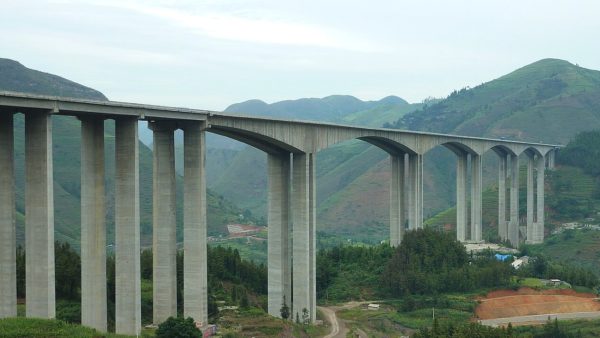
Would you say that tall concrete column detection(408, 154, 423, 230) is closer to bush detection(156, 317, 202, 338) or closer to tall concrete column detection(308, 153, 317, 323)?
tall concrete column detection(308, 153, 317, 323)

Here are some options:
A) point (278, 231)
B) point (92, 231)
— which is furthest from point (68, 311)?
point (278, 231)

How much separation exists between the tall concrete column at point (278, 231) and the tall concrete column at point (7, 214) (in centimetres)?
2030

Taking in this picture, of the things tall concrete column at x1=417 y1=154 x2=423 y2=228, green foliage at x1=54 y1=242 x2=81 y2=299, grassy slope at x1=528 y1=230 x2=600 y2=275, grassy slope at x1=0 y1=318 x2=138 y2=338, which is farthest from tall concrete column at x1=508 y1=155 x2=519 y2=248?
grassy slope at x1=0 y1=318 x2=138 y2=338

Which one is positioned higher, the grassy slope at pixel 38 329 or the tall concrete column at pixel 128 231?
the tall concrete column at pixel 128 231

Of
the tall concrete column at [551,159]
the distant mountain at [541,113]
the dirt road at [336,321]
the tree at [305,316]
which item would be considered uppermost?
the distant mountain at [541,113]

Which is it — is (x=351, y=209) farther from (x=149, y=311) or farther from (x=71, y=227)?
(x=149, y=311)

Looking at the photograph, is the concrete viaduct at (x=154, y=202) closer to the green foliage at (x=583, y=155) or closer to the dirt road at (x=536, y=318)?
the dirt road at (x=536, y=318)

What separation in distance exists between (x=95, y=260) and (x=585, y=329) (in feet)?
104

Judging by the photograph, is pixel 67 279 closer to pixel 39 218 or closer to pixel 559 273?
pixel 39 218

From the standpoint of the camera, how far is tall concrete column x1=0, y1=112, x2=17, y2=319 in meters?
32.3

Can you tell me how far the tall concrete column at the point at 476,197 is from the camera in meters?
85.3

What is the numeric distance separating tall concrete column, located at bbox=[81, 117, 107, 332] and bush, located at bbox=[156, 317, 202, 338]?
103 inches

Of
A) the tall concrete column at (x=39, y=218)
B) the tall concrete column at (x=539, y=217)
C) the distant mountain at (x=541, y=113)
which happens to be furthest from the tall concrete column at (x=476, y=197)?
the distant mountain at (x=541, y=113)

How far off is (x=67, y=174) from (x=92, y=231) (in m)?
76.4
